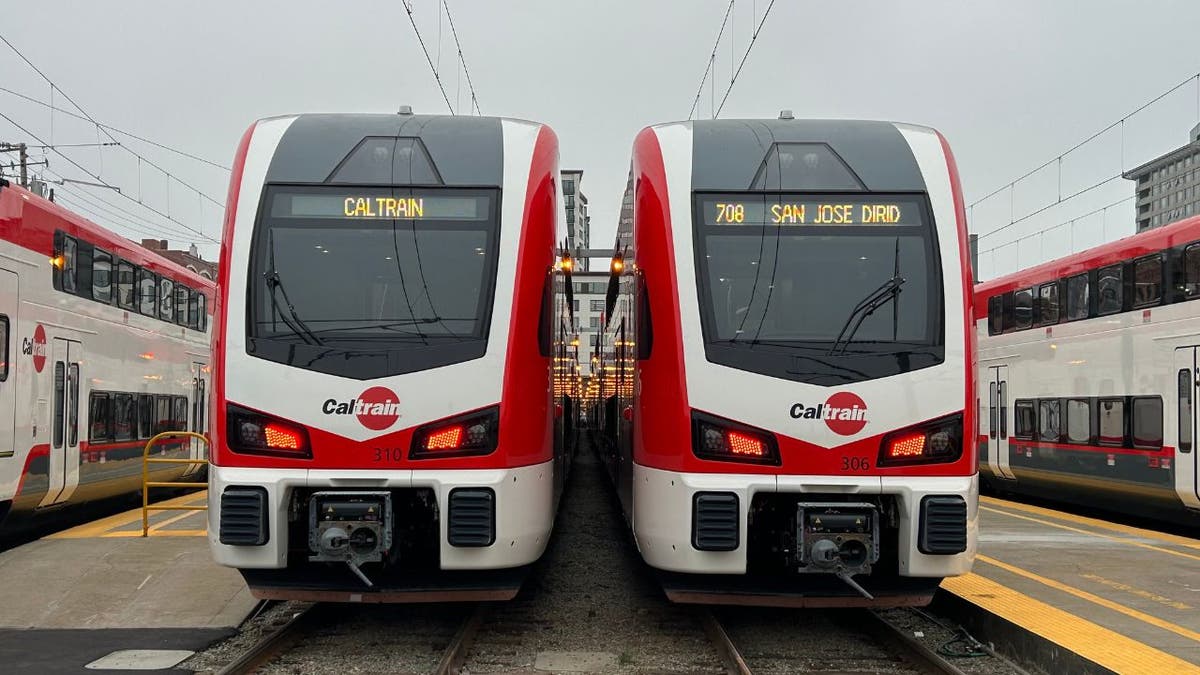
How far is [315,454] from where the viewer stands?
6.14 m

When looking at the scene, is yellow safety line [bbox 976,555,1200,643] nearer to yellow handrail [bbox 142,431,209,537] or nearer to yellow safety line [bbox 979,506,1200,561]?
yellow safety line [bbox 979,506,1200,561]

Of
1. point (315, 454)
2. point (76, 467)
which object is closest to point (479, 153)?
point (315, 454)

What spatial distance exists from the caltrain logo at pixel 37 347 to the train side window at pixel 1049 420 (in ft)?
44.4

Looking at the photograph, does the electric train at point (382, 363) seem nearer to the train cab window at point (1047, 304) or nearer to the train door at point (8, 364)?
the train door at point (8, 364)

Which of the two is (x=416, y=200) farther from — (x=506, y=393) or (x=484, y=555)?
(x=484, y=555)

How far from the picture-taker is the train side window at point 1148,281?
13.3 m

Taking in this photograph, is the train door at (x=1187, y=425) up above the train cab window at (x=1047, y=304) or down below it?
below

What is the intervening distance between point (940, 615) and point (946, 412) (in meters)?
2.32

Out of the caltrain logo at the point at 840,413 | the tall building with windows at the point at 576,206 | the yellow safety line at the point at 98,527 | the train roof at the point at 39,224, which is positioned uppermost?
the tall building with windows at the point at 576,206

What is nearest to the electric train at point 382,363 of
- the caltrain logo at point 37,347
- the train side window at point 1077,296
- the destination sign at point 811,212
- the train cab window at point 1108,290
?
the destination sign at point 811,212

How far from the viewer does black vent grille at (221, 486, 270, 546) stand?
604cm

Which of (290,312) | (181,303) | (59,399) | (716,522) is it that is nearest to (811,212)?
(716,522)

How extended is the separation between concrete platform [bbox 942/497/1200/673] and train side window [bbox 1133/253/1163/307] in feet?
10.3

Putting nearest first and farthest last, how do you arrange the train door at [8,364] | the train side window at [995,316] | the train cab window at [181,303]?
the train door at [8,364] < the train cab window at [181,303] < the train side window at [995,316]
